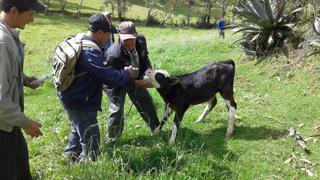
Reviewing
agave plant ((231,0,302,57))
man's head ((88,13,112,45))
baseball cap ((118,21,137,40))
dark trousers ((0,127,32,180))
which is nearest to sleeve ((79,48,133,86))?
man's head ((88,13,112,45))

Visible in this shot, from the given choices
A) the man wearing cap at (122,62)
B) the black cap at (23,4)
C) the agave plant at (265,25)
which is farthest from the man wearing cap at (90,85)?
the agave plant at (265,25)

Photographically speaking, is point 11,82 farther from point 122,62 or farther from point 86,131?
point 122,62

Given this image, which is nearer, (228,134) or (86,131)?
(86,131)

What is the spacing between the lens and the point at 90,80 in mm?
5883

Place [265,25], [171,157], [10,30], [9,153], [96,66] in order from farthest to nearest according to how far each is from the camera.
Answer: [265,25], [171,157], [96,66], [9,153], [10,30]

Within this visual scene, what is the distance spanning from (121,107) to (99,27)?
1.66 metres

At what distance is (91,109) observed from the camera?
597 cm

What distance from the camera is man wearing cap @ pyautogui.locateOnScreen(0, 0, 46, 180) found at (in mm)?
4203

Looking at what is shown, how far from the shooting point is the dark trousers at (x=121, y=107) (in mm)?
6820

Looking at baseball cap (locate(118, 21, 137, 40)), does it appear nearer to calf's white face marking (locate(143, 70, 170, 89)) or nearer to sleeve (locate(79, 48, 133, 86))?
calf's white face marking (locate(143, 70, 170, 89))

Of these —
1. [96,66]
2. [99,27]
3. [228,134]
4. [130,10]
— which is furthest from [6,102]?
[130,10]

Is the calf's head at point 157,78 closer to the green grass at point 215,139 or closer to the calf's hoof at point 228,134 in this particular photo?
the green grass at point 215,139

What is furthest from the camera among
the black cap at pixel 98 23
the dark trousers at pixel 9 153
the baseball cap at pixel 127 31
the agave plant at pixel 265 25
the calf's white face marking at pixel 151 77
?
the agave plant at pixel 265 25

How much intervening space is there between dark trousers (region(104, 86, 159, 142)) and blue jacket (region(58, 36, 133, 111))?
0.62 meters
